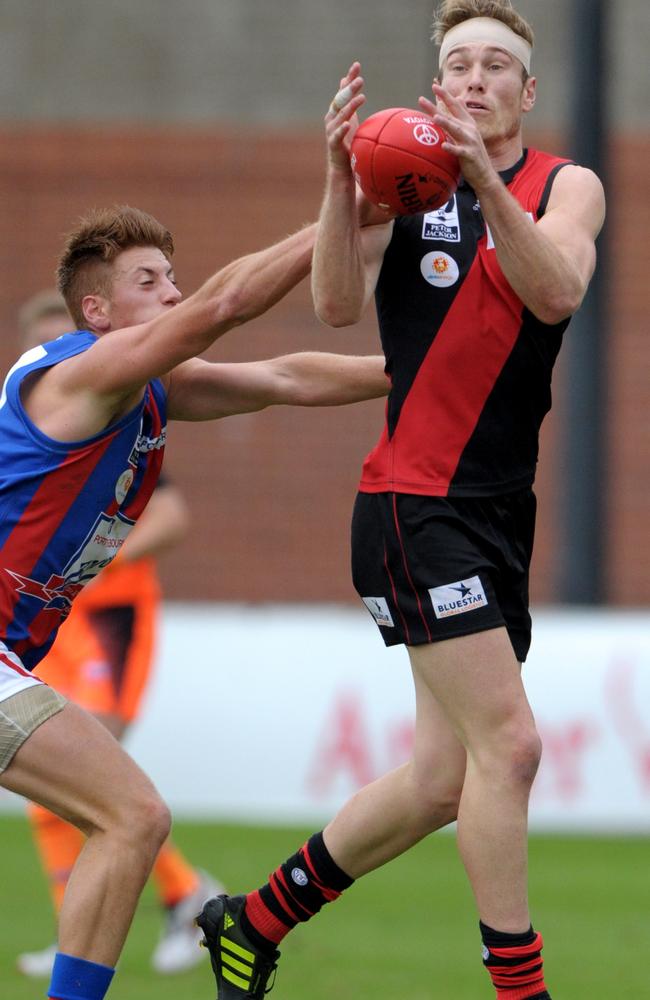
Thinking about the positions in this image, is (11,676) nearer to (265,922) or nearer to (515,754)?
(265,922)

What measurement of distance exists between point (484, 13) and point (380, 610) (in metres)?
1.59

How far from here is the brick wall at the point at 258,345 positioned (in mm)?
15852

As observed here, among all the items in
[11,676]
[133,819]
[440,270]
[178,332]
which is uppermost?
[440,270]

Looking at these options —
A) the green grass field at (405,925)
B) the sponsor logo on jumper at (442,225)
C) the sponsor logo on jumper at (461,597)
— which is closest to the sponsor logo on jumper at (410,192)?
the sponsor logo on jumper at (442,225)

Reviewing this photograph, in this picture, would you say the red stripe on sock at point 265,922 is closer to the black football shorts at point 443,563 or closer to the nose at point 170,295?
the black football shorts at point 443,563

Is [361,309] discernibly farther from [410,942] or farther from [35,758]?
[410,942]

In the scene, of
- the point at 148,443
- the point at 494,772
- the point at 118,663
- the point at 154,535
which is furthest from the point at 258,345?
the point at 494,772

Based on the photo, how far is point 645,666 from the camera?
9.71 metres

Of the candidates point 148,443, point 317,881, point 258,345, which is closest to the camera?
point 148,443

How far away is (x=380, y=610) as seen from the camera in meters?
4.56

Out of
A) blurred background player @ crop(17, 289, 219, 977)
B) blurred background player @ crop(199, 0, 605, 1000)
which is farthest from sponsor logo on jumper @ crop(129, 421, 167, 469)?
blurred background player @ crop(17, 289, 219, 977)

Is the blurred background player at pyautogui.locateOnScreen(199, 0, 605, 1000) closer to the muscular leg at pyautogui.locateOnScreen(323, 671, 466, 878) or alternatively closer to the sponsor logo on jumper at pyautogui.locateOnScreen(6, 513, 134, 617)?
the muscular leg at pyautogui.locateOnScreen(323, 671, 466, 878)

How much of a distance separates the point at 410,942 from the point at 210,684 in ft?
11.2

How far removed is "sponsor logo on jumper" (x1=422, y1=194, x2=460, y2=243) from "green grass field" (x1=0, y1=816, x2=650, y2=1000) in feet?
9.00
